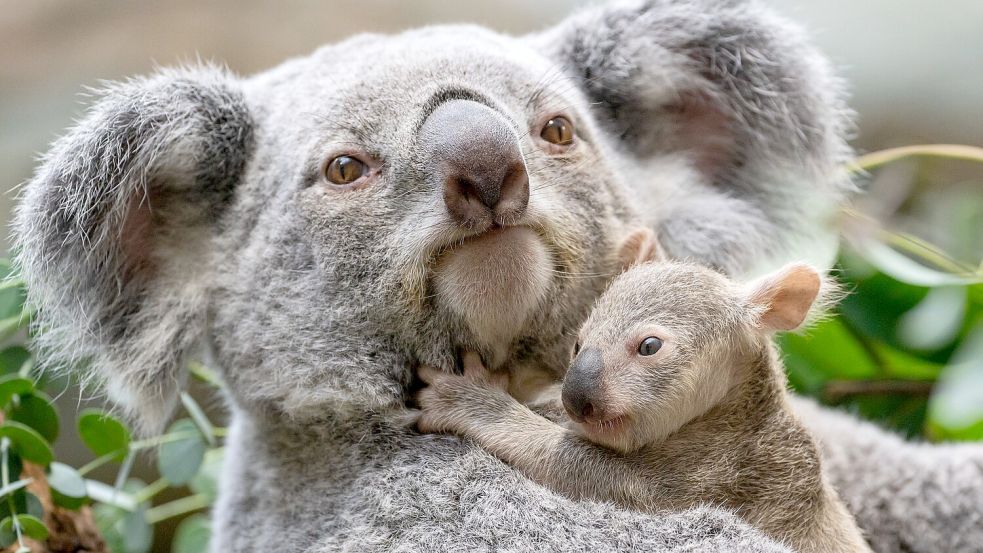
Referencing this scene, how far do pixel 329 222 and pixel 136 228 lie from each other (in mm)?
466

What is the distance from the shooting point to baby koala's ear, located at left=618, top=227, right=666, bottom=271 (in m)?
1.80

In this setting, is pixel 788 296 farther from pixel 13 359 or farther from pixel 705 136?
pixel 13 359

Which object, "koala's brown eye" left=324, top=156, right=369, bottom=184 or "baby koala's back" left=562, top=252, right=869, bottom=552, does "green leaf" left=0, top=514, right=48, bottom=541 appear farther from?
"baby koala's back" left=562, top=252, right=869, bottom=552

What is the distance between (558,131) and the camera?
1884 millimetres

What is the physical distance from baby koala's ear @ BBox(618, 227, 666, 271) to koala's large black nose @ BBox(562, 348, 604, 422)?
33 cm

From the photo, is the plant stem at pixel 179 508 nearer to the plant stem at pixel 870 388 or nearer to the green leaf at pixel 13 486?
the green leaf at pixel 13 486

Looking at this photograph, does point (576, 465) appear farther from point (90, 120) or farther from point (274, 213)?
point (90, 120)

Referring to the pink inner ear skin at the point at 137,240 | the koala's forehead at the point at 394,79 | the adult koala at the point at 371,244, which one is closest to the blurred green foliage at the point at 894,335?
the adult koala at the point at 371,244

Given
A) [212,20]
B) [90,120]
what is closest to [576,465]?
[90,120]

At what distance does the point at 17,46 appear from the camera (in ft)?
15.9

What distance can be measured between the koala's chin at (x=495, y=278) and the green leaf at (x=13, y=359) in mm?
1156

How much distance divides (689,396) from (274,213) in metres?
0.85

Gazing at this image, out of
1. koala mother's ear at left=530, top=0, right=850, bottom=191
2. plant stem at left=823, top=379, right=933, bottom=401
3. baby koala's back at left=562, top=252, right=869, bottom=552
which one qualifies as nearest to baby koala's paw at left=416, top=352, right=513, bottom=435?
baby koala's back at left=562, top=252, right=869, bottom=552

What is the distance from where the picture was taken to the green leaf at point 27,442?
2.01m
